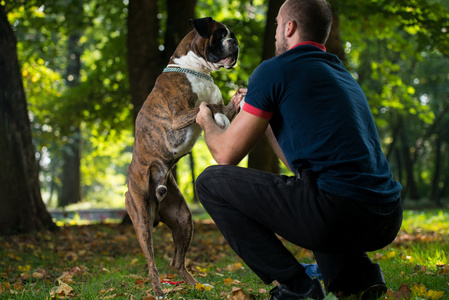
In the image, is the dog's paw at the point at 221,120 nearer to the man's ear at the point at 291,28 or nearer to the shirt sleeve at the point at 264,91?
the shirt sleeve at the point at 264,91

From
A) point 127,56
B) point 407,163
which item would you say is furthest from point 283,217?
point 407,163

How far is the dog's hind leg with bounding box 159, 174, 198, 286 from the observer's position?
356 cm

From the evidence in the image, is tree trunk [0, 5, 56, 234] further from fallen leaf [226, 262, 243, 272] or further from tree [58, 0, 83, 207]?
tree [58, 0, 83, 207]

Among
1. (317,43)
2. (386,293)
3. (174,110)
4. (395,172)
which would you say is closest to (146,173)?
(174,110)

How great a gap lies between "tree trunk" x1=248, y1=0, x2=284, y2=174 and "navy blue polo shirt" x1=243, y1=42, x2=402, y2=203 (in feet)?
16.9

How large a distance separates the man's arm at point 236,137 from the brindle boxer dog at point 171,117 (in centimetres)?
46

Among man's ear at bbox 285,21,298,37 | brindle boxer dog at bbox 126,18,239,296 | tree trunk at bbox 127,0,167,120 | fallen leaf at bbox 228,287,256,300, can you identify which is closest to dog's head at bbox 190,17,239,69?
brindle boxer dog at bbox 126,18,239,296

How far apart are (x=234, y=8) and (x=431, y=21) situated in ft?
16.2

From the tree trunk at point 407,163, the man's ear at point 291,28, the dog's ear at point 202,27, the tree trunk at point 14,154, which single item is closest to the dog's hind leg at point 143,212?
the dog's ear at point 202,27

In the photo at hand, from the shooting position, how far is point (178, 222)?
11.7ft

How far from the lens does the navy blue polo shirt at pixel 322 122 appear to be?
2361 millimetres

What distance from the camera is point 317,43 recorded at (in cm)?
272

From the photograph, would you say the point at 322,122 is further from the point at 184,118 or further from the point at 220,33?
the point at 220,33

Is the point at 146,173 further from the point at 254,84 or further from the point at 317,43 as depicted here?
the point at 317,43
